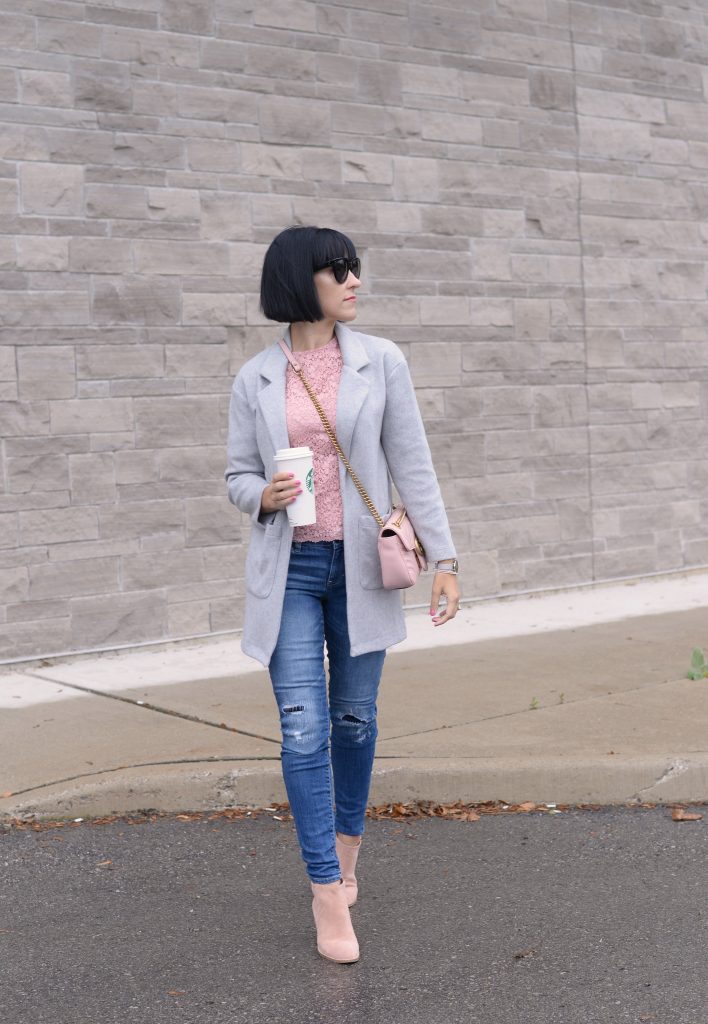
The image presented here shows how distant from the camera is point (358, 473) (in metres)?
4.04

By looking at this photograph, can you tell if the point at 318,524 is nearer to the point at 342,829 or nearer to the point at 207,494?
the point at 342,829

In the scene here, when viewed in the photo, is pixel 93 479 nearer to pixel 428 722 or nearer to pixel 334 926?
pixel 428 722

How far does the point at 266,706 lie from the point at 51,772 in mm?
1355

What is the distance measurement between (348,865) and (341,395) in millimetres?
1414

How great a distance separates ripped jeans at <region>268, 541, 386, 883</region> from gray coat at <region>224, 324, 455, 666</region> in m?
0.06

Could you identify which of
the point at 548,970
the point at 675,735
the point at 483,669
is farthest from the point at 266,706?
the point at 548,970

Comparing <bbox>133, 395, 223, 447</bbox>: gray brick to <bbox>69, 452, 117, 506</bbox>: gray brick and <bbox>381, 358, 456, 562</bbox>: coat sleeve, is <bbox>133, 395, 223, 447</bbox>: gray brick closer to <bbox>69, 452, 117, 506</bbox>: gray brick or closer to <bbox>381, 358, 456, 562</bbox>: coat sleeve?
<bbox>69, 452, 117, 506</bbox>: gray brick

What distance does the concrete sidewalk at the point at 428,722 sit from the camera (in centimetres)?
537

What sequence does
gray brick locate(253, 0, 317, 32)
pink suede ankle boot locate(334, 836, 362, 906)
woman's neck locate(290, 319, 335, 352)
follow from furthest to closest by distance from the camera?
gray brick locate(253, 0, 317, 32) → pink suede ankle boot locate(334, 836, 362, 906) → woman's neck locate(290, 319, 335, 352)

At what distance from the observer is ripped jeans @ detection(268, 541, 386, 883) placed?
393 cm

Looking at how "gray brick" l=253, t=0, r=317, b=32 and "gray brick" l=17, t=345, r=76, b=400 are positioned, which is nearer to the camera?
"gray brick" l=17, t=345, r=76, b=400

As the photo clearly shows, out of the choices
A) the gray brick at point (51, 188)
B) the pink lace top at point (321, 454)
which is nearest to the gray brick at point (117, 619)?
the gray brick at point (51, 188)

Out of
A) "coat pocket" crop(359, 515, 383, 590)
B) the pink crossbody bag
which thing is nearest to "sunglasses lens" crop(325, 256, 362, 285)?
the pink crossbody bag

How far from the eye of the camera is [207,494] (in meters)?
8.22
